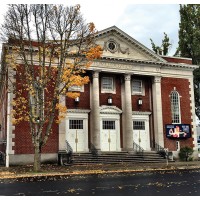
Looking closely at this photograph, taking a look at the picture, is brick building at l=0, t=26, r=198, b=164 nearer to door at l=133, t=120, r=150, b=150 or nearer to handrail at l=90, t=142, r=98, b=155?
door at l=133, t=120, r=150, b=150

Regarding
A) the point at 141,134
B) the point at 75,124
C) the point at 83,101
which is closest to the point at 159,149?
the point at 141,134

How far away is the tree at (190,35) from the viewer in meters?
38.8

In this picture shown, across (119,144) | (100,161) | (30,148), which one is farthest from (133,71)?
(30,148)

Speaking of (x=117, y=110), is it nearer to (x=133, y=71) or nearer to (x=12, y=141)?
(x=133, y=71)

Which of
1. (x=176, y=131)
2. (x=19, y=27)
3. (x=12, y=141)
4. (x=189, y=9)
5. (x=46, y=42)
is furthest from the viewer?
(x=189, y=9)

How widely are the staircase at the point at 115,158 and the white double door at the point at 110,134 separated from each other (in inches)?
64.6

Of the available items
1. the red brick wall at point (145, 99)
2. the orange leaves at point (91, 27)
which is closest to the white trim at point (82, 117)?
the red brick wall at point (145, 99)

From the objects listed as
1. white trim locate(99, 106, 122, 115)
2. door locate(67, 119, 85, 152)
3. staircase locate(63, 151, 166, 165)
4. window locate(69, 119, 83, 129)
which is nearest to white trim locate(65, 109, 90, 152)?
door locate(67, 119, 85, 152)

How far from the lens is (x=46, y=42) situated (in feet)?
77.3

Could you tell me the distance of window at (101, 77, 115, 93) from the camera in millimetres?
30938

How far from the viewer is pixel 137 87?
32.5m

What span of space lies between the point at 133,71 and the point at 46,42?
10252 millimetres

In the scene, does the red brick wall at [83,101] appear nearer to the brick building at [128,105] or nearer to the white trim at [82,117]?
the brick building at [128,105]

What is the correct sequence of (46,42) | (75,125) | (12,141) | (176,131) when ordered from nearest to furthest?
(46,42)
(12,141)
(75,125)
(176,131)
